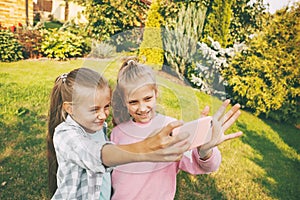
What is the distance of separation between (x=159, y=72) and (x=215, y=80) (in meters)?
0.22

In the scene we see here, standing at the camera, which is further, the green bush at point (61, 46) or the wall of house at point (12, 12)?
the wall of house at point (12, 12)

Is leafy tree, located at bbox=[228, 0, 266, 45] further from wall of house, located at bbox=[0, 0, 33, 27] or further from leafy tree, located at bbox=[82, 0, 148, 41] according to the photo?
wall of house, located at bbox=[0, 0, 33, 27]

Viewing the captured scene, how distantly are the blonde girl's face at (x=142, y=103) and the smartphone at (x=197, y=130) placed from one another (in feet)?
0.73

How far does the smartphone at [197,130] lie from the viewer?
0.86m

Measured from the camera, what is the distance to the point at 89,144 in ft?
3.50

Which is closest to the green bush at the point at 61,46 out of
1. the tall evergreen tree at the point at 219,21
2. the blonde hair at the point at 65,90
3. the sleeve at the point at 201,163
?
the tall evergreen tree at the point at 219,21

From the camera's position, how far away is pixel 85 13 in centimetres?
1053

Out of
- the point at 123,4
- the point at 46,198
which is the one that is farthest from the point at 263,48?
the point at 46,198

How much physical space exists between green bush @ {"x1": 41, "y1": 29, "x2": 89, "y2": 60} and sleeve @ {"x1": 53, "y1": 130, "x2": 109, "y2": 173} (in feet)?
24.8

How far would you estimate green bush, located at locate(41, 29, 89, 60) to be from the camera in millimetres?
8742

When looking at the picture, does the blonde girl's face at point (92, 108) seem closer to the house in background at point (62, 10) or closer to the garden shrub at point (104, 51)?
the garden shrub at point (104, 51)

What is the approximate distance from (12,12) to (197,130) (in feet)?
33.7

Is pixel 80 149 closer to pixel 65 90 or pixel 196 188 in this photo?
pixel 65 90

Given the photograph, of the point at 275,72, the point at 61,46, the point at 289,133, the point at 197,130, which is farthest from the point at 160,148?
the point at 61,46
